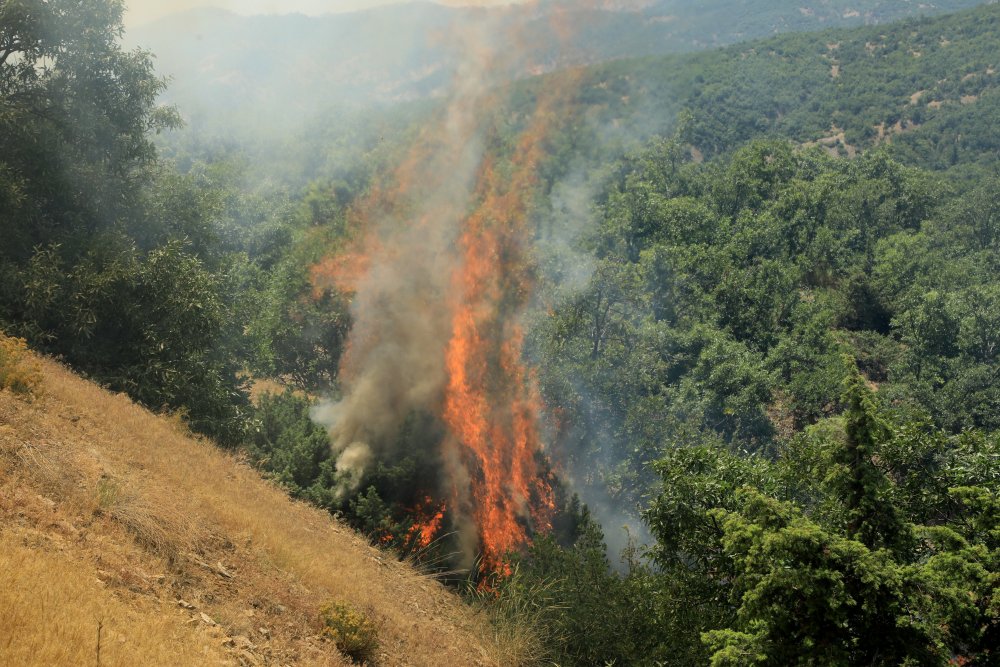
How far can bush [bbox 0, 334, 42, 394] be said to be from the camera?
15531mm

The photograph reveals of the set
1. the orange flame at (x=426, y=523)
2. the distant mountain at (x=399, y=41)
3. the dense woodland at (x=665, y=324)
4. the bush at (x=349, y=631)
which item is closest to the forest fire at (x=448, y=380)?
the orange flame at (x=426, y=523)

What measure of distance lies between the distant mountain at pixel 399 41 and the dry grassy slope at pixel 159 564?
214 feet

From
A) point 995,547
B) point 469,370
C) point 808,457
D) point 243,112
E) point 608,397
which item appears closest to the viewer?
point 995,547

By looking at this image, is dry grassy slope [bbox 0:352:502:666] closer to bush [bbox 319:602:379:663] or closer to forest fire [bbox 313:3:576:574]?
bush [bbox 319:602:379:663]

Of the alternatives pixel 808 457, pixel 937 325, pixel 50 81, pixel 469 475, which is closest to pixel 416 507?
pixel 469 475

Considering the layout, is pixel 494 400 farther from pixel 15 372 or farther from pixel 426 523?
pixel 15 372

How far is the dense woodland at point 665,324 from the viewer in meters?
11.0

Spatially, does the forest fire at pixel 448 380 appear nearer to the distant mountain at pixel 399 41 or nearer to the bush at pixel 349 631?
the bush at pixel 349 631

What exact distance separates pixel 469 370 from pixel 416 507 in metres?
5.74

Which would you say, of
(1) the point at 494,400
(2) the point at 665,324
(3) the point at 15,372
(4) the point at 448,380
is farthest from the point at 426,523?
(2) the point at 665,324

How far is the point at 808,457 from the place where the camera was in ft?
42.2

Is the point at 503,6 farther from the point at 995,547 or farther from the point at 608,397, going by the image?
the point at 995,547

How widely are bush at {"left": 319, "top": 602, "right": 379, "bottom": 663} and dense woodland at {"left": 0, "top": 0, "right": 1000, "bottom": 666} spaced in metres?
4.63

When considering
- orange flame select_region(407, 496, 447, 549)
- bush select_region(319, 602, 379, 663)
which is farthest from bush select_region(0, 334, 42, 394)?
orange flame select_region(407, 496, 447, 549)
